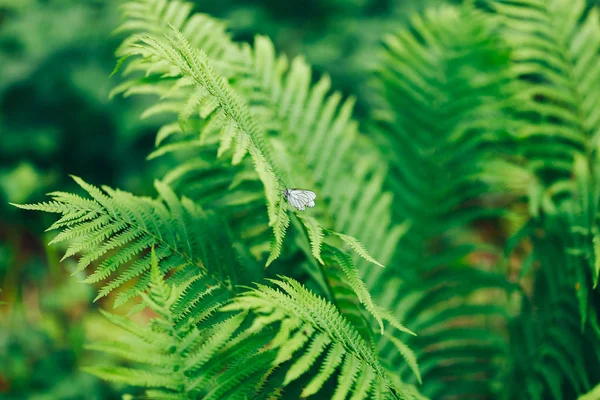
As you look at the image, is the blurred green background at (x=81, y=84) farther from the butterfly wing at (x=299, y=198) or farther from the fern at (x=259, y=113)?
the butterfly wing at (x=299, y=198)

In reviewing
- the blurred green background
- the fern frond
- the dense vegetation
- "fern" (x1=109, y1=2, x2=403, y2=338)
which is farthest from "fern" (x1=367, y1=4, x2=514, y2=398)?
the blurred green background

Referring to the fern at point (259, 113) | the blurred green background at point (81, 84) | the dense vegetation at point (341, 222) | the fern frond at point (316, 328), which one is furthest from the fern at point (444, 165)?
the blurred green background at point (81, 84)

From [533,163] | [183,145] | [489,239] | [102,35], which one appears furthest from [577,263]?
[102,35]

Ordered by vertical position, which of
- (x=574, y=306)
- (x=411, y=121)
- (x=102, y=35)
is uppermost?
(x=411, y=121)

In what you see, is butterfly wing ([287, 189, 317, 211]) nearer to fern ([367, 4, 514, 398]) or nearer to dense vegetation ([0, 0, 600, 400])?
dense vegetation ([0, 0, 600, 400])

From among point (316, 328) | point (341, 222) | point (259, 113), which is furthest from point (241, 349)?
point (259, 113)

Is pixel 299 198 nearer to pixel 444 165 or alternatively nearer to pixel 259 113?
→ pixel 259 113

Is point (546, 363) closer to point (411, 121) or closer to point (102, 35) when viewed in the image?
point (411, 121)
